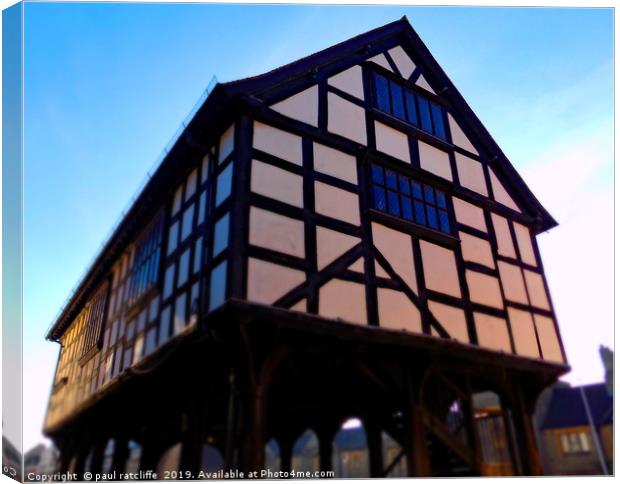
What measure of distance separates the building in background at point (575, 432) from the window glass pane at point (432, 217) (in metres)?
8.06

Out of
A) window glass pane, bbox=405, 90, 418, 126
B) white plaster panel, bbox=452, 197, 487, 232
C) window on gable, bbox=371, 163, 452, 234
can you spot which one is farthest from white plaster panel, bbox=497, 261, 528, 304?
window glass pane, bbox=405, 90, 418, 126

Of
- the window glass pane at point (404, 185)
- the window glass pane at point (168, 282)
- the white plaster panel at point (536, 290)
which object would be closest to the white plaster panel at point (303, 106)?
the window glass pane at point (404, 185)

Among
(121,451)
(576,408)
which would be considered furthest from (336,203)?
(576,408)

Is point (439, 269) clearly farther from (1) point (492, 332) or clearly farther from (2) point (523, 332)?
(2) point (523, 332)

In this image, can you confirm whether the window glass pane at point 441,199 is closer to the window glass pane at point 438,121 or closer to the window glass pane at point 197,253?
the window glass pane at point 438,121

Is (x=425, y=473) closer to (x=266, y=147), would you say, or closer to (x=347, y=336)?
(x=347, y=336)

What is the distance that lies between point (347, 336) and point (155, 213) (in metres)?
5.92

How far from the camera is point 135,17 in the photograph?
959 centimetres

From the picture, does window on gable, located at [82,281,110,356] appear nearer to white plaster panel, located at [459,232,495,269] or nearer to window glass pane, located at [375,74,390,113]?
window glass pane, located at [375,74,390,113]

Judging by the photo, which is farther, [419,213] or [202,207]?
[419,213]

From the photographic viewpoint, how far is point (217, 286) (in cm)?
764

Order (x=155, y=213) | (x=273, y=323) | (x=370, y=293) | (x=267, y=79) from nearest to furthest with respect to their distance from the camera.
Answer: (x=273, y=323), (x=370, y=293), (x=267, y=79), (x=155, y=213)

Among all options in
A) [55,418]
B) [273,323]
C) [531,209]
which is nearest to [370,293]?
[273,323]

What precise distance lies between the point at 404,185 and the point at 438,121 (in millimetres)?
2585
